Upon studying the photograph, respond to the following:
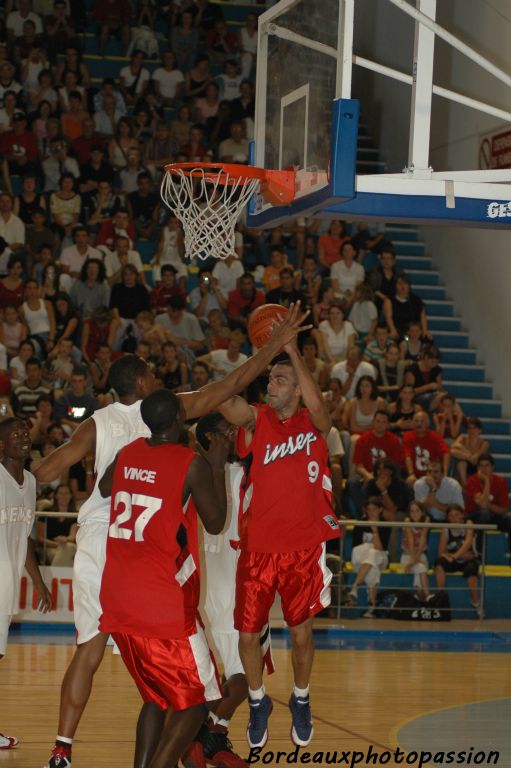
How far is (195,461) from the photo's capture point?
5.05 m

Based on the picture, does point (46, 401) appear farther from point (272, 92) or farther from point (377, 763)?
point (377, 763)

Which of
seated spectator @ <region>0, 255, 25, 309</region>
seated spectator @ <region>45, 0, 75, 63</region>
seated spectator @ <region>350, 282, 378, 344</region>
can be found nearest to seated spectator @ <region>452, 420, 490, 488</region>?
seated spectator @ <region>350, 282, 378, 344</region>

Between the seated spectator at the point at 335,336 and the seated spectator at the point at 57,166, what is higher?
the seated spectator at the point at 57,166

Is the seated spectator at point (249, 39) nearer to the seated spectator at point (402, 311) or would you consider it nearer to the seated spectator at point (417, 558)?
the seated spectator at point (402, 311)

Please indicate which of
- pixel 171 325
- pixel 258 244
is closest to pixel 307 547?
pixel 171 325

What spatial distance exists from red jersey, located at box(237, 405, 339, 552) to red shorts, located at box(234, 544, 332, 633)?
56mm

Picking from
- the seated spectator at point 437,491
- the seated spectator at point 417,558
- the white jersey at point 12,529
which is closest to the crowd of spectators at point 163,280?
the seated spectator at point 437,491

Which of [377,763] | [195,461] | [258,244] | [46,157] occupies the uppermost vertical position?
[46,157]

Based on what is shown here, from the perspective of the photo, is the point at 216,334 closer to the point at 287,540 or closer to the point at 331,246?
the point at 331,246

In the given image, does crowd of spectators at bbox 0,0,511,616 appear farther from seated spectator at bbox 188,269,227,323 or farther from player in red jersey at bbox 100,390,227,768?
player in red jersey at bbox 100,390,227,768

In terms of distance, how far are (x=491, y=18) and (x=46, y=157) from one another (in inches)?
234

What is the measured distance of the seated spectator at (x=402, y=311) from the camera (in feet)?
47.7

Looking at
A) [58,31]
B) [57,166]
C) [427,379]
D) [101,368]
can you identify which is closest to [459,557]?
[427,379]

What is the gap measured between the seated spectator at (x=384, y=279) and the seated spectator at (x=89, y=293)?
3320mm
